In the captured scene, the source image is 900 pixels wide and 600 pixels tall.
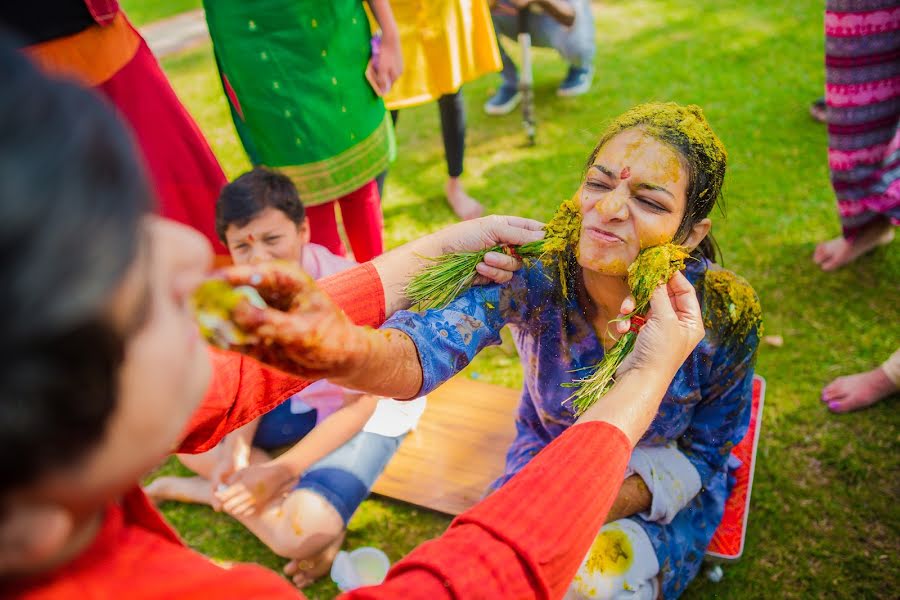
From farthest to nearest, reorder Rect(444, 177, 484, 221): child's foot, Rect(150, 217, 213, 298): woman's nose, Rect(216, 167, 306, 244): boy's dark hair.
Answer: Rect(444, 177, 484, 221): child's foot, Rect(216, 167, 306, 244): boy's dark hair, Rect(150, 217, 213, 298): woman's nose

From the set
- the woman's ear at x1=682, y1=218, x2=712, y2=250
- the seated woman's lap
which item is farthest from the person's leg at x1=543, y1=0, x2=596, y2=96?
the seated woman's lap

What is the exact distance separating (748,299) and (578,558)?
4.18 ft

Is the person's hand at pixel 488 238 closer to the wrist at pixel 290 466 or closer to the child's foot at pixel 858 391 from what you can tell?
the wrist at pixel 290 466

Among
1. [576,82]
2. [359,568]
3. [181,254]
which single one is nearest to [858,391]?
[359,568]

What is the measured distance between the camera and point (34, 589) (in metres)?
0.79

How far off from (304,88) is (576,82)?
413cm

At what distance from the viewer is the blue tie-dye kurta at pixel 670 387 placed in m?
1.97

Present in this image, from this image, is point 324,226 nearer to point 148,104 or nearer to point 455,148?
point 148,104

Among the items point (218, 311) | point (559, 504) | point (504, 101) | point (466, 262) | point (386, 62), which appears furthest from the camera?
point (504, 101)

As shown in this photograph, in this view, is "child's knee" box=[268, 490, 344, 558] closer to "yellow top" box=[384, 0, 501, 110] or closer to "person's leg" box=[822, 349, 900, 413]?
"person's leg" box=[822, 349, 900, 413]

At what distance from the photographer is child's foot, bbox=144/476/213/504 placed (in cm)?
317

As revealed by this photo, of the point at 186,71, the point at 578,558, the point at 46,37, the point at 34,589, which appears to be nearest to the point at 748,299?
the point at 578,558

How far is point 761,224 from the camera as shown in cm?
441

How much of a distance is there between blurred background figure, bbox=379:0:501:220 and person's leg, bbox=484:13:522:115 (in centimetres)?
185
